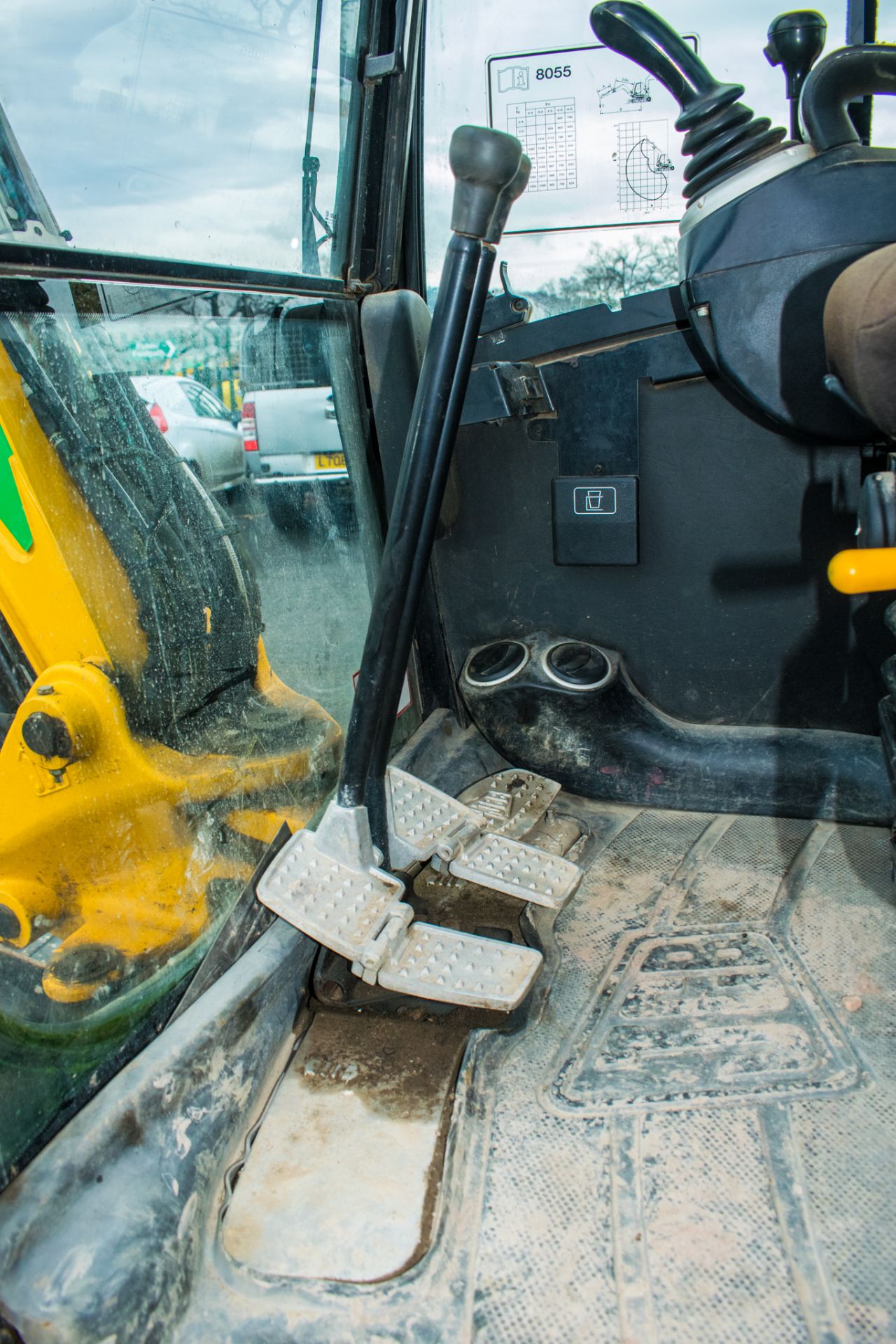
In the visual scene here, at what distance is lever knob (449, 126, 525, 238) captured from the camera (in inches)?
44.8

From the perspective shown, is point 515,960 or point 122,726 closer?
point 122,726

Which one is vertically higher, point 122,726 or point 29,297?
point 29,297

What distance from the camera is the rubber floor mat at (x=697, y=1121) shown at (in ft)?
2.90

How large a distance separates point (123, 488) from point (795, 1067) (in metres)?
1.14

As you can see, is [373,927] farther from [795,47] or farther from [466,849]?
[795,47]

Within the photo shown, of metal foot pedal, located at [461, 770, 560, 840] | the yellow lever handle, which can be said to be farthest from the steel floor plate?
the yellow lever handle

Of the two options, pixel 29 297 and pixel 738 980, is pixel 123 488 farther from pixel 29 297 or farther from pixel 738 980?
pixel 738 980

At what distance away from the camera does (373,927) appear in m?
1.25

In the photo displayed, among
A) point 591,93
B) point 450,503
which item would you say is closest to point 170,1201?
point 450,503

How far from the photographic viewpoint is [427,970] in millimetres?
1244

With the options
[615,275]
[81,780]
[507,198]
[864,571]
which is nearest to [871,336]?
[864,571]

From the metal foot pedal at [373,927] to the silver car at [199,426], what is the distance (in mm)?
530

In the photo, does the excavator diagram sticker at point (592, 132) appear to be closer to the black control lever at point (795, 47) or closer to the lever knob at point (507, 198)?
the black control lever at point (795, 47)

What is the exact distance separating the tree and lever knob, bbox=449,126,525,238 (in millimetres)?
601
